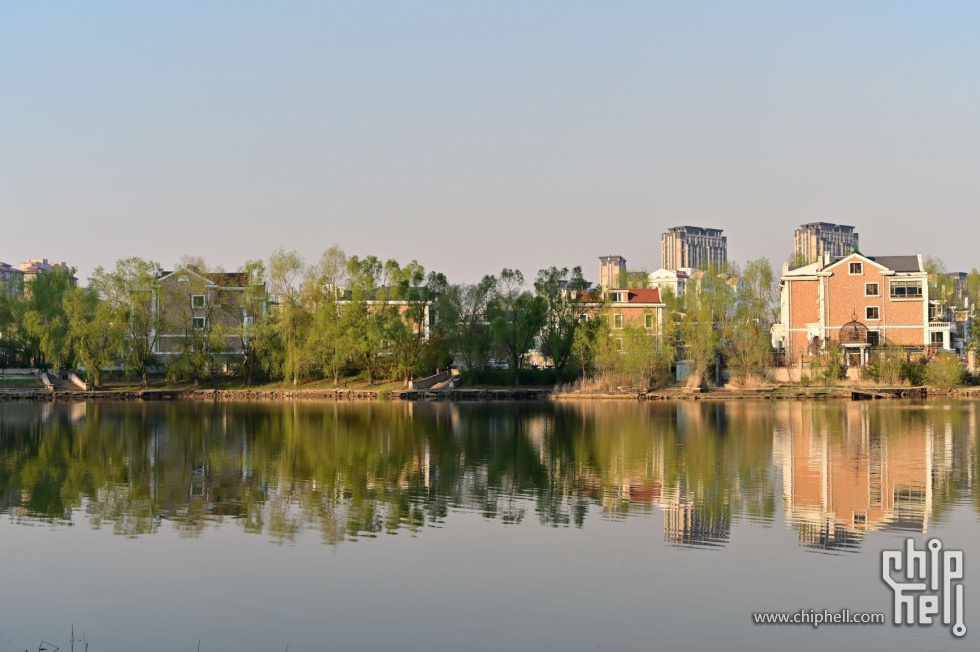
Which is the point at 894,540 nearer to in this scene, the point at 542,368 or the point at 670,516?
the point at 670,516

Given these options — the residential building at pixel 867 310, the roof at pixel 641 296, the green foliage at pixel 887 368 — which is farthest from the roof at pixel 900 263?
the roof at pixel 641 296

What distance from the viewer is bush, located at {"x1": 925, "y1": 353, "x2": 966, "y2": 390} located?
60.0 metres

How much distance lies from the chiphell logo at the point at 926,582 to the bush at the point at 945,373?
47569 mm

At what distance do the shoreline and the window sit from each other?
406 inches

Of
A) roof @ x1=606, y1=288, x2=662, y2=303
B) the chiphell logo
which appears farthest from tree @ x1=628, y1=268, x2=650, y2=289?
the chiphell logo

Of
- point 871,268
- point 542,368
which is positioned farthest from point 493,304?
point 871,268

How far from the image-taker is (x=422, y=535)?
1805cm

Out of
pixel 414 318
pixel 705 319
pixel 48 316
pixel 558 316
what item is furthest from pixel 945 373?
pixel 48 316

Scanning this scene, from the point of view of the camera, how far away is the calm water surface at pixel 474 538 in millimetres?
12477

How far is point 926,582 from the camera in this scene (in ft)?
47.1

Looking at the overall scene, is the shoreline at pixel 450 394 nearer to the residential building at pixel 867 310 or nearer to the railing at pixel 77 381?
the railing at pixel 77 381

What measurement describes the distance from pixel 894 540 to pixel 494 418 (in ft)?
102

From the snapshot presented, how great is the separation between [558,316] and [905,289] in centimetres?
2308

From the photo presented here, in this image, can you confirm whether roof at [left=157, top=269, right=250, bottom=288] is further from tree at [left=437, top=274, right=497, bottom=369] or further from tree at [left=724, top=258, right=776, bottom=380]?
tree at [left=724, top=258, right=776, bottom=380]
